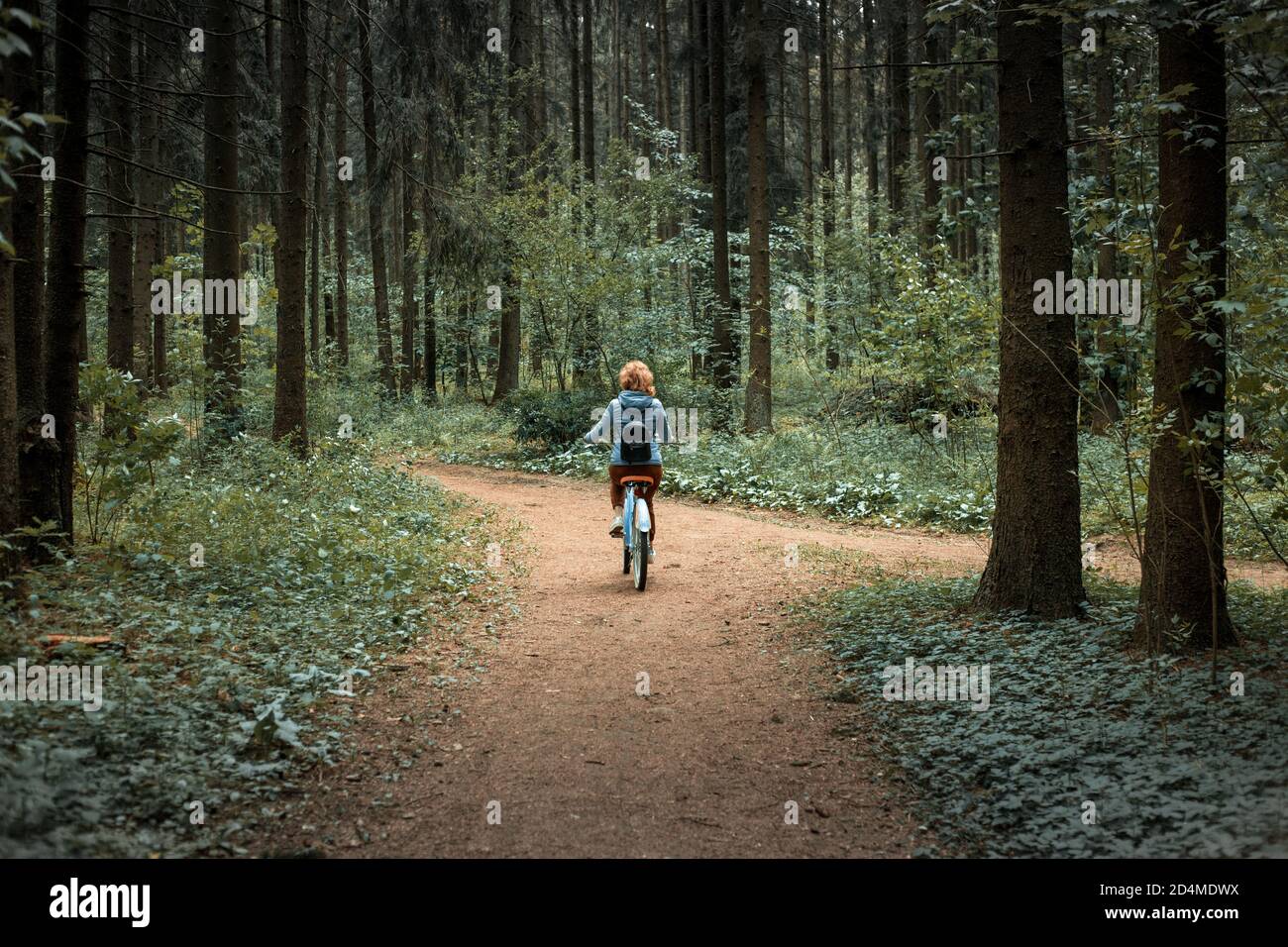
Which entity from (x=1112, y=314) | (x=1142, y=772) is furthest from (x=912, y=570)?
(x=1142, y=772)

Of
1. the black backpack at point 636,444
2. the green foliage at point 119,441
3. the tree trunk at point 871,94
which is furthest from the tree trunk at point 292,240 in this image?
the tree trunk at point 871,94

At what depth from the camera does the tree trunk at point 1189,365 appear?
216 inches

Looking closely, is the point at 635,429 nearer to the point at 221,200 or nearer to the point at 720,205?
the point at 221,200

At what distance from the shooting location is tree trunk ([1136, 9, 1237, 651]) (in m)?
5.48

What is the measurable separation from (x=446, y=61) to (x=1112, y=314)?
13532 millimetres

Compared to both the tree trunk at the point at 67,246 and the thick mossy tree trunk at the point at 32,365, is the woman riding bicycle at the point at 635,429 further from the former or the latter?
the thick mossy tree trunk at the point at 32,365

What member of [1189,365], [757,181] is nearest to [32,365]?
[1189,365]

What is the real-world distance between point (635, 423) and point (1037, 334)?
13.0 feet

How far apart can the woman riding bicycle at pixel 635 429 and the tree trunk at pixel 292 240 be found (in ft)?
19.6

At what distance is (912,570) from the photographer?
31.5ft

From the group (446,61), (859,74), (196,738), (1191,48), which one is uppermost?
(859,74)

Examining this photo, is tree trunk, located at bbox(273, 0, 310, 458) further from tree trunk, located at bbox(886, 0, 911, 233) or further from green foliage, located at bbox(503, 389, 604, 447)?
tree trunk, located at bbox(886, 0, 911, 233)
